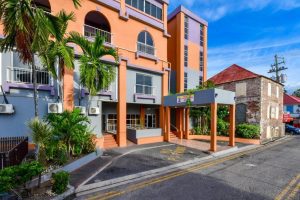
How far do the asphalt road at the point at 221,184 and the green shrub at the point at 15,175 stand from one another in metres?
2.06

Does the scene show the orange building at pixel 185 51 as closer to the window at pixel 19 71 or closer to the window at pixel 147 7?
the window at pixel 147 7

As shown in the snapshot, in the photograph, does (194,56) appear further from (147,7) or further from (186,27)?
(147,7)

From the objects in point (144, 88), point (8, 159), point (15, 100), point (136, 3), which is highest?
point (136, 3)

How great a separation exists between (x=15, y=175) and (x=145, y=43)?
15.5 meters

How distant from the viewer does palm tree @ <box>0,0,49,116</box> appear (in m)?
7.04

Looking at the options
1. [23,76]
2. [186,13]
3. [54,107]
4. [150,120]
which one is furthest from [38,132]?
[186,13]

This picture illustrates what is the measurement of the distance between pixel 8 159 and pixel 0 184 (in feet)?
9.03


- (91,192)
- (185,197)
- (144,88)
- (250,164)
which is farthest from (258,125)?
(91,192)

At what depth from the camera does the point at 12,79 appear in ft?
35.6

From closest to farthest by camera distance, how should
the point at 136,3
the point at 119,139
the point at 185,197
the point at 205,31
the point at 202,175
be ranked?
1. the point at 185,197
2. the point at 202,175
3. the point at 119,139
4. the point at 136,3
5. the point at 205,31

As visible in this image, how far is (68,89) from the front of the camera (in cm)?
1281

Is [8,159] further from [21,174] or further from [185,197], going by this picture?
[185,197]

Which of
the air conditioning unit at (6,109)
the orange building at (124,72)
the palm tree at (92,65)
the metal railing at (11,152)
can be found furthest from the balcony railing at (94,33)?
the metal railing at (11,152)

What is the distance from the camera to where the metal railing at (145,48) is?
58.5 ft
